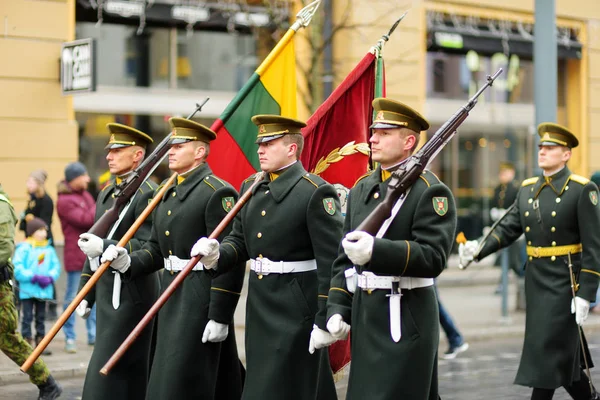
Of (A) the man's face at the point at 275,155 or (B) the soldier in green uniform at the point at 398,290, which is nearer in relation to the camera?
(B) the soldier in green uniform at the point at 398,290

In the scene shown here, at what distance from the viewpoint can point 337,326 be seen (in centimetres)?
548

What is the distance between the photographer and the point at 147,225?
7.41 m

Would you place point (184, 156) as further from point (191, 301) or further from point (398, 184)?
point (398, 184)

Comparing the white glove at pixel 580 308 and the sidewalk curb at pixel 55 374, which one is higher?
the white glove at pixel 580 308

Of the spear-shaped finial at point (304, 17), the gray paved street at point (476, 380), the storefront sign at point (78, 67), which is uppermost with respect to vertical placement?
the storefront sign at point (78, 67)

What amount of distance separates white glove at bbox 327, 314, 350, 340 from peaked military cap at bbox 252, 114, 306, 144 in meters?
1.23

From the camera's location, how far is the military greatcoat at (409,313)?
5367mm

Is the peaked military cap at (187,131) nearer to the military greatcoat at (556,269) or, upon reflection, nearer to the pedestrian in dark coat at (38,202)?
the military greatcoat at (556,269)

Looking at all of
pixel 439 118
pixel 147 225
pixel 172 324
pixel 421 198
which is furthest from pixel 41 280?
pixel 439 118

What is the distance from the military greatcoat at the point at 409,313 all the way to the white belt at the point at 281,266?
24.7 inches

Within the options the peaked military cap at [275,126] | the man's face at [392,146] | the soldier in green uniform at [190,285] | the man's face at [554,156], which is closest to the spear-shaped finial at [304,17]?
the soldier in green uniform at [190,285]

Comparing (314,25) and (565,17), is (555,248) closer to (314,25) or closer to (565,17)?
(314,25)

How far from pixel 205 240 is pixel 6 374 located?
430 centimetres

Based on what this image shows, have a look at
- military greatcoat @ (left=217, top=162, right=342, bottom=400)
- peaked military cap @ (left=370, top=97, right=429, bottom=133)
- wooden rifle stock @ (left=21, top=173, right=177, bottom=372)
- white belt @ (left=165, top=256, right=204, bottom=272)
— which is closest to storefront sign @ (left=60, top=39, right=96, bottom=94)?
wooden rifle stock @ (left=21, top=173, right=177, bottom=372)
